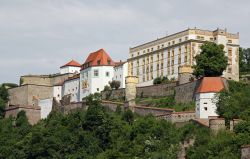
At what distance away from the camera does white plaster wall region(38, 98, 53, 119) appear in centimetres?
9519

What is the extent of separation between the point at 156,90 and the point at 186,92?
6.54 meters

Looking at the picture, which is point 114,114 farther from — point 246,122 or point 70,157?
point 246,122

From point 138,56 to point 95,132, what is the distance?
18.7 meters

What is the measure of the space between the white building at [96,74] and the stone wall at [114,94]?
217 centimetres

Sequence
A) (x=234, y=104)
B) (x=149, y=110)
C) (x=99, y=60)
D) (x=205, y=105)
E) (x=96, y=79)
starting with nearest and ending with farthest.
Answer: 1. (x=234, y=104)
2. (x=205, y=105)
3. (x=149, y=110)
4. (x=96, y=79)
5. (x=99, y=60)

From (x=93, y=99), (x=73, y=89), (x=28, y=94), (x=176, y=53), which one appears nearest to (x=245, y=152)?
(x=176, y=53)

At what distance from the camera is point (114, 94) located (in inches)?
3546

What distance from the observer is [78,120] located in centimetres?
8038

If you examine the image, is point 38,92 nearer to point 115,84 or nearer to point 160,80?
point 115,84

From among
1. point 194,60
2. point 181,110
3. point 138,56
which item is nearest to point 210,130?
Result: point 181,110

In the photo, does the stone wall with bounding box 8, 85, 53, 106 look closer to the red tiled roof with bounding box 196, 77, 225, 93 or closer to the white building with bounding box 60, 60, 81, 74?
the white building with bounding box 60, 60, 81, 74

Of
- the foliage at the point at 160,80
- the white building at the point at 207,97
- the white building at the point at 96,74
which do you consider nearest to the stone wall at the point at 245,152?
the white building at the point at 207,97

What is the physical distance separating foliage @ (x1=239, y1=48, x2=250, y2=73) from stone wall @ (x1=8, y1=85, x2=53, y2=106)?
71.2ft

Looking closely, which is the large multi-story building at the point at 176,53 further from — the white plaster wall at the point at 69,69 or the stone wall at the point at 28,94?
the white plaster wall at the point at 69,69
